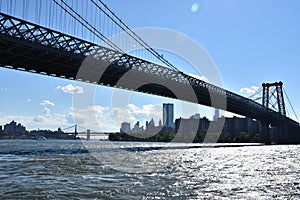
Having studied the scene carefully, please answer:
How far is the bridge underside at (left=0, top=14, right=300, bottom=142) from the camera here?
3447 centimetres

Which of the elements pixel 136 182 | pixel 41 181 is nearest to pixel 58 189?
pixel 41 181

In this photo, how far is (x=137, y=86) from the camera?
51.7 m

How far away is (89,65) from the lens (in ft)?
137

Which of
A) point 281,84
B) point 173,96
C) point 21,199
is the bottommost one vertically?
point 21,199

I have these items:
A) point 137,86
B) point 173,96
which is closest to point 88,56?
point 137,86

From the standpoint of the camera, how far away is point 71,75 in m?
43.5

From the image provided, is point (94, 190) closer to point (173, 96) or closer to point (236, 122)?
point (173, 96)

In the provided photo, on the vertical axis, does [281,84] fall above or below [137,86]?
above

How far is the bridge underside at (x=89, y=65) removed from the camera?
34.5 meters

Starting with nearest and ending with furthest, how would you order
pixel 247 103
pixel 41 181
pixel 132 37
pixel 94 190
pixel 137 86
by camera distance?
pixel 94 190 → pixel 41 181 → pixel 137 86 → pixel 132 37 → pixel 247 103

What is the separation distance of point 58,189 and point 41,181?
6.73 feet

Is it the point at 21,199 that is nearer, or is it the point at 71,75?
the point at 21,199

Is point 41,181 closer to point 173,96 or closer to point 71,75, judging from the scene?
point 71,75

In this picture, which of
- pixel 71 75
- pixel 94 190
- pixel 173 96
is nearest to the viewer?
pixel 94 190
